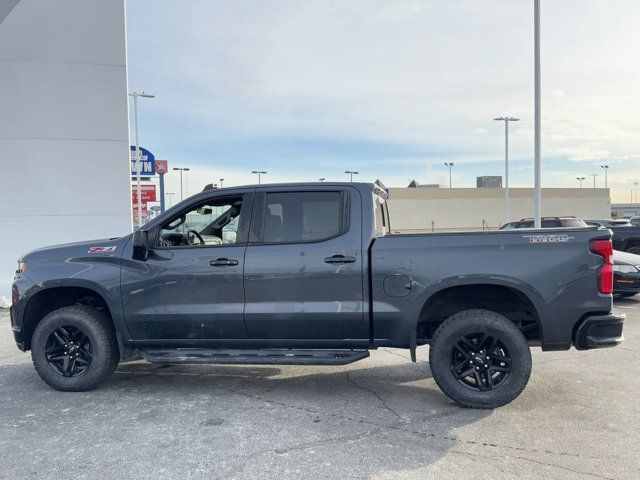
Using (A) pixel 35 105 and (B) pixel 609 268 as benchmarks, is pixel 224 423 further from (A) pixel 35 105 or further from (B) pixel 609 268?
(A) pixel 35 105

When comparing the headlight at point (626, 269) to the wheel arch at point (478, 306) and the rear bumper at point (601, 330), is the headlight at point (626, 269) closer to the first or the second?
the wheel arch at point (478, 306)

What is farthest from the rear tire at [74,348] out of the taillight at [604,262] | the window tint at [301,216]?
the taillight at [604,262]

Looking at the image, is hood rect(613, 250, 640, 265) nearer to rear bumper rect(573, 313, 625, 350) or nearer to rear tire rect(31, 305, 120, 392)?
rear bumper rect(573, 313, 625, 350)

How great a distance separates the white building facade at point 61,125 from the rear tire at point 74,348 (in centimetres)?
661

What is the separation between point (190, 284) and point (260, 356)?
→ 3.13 ft

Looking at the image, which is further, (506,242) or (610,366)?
(610,366)

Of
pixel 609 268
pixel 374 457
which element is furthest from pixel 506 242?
pixel 374 457

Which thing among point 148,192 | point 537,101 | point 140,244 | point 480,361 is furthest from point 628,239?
point 148,192

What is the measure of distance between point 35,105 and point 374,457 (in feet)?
34.8

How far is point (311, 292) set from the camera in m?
4.70

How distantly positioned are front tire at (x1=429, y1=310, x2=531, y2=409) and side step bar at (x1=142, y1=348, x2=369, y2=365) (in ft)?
2.36

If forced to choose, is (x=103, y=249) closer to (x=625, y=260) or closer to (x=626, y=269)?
(x=626, y=269)

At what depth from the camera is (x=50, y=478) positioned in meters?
3.39

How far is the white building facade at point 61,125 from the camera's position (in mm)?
10742
